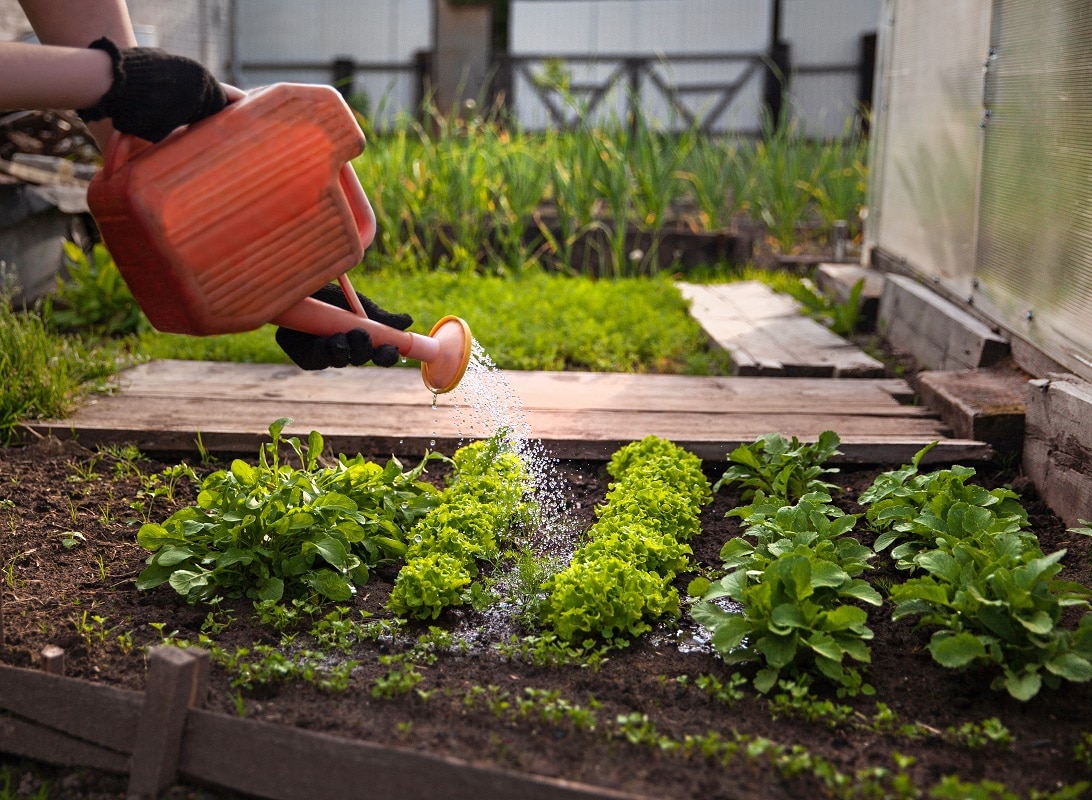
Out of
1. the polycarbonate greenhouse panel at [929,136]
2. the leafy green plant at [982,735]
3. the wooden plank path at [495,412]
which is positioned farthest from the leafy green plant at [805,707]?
the polycarbonate greenhouse panel at [929,136]

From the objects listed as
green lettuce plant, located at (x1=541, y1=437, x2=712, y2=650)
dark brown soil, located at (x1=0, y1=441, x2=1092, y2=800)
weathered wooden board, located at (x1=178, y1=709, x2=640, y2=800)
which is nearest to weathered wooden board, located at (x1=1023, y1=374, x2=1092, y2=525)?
dark brown soil, located at (x1=0, y1=441, x2=1092, y2=800)

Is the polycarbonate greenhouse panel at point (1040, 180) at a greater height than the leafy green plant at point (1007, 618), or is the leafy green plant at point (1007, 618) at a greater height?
the polycarbonate greenhouse panel at point (1040, 180)

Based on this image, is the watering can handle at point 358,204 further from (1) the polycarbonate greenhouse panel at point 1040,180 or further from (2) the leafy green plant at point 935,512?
(1) the polycarbonate greenhouse panel at point 1040,180

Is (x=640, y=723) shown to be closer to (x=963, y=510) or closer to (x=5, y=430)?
(x=963, y=510)

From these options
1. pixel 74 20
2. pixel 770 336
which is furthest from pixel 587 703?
pixel 770 336

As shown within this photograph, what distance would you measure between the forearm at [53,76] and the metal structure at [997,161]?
2748mm

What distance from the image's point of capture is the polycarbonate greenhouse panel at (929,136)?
173 inches

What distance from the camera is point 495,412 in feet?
11.4

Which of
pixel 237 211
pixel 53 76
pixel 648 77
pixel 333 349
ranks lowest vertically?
pixel 333 349

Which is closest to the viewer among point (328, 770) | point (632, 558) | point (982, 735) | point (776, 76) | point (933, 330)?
point (328, 770)

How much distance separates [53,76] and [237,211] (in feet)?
1.20

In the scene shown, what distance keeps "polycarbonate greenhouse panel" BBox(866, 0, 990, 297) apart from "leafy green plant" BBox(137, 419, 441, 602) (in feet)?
9.40

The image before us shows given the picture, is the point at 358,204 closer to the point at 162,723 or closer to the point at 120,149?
the point at 120,149

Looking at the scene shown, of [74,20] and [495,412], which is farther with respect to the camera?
[495,412]
